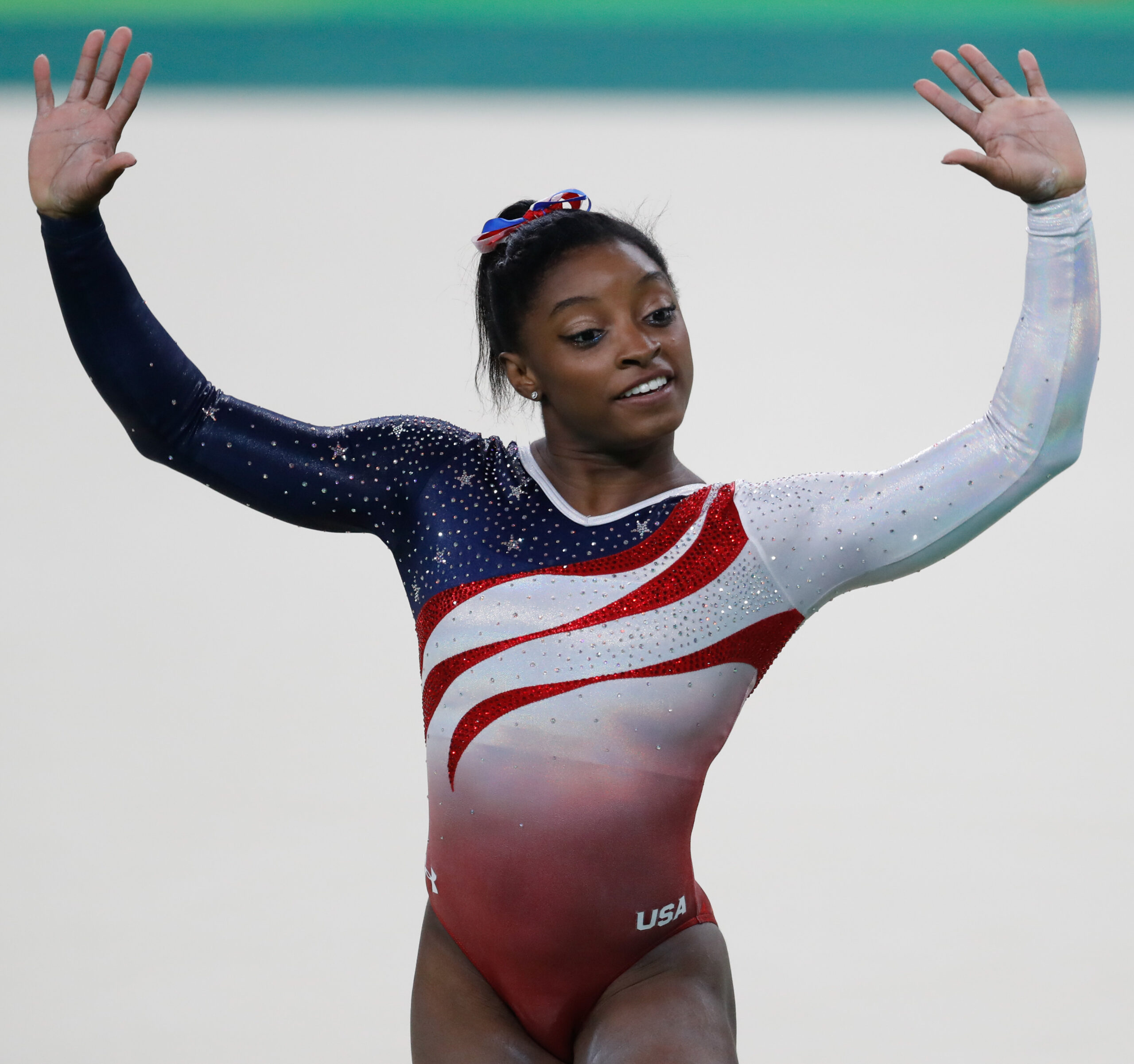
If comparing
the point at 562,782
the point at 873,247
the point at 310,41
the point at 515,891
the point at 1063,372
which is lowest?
the point at 515,891

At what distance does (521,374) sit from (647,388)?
6.6 inches

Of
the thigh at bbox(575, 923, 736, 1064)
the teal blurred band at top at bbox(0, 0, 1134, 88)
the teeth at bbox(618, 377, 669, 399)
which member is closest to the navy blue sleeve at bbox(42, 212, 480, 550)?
the teeth at bbox(618, 377, 669, 399)

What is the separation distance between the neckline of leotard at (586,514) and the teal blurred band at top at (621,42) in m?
3.80

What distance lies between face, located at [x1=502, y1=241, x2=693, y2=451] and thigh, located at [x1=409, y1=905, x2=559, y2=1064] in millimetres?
563

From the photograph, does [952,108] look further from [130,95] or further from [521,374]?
[130,95]

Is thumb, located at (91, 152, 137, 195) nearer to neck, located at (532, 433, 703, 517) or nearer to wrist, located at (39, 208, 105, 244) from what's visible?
wrist, located at (39, 208, 105, 244)

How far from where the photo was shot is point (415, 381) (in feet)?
13.6

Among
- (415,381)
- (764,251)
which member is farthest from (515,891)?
(764,251)

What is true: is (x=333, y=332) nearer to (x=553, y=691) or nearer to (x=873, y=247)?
→ (x=873, y=247)

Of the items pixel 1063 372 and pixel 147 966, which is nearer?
pixel 1063 372

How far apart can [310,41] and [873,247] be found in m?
2.10

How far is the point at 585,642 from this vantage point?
1.48m

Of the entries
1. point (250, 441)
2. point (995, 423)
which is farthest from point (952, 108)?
point (250, 441)

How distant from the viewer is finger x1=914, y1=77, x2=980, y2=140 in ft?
4.48
